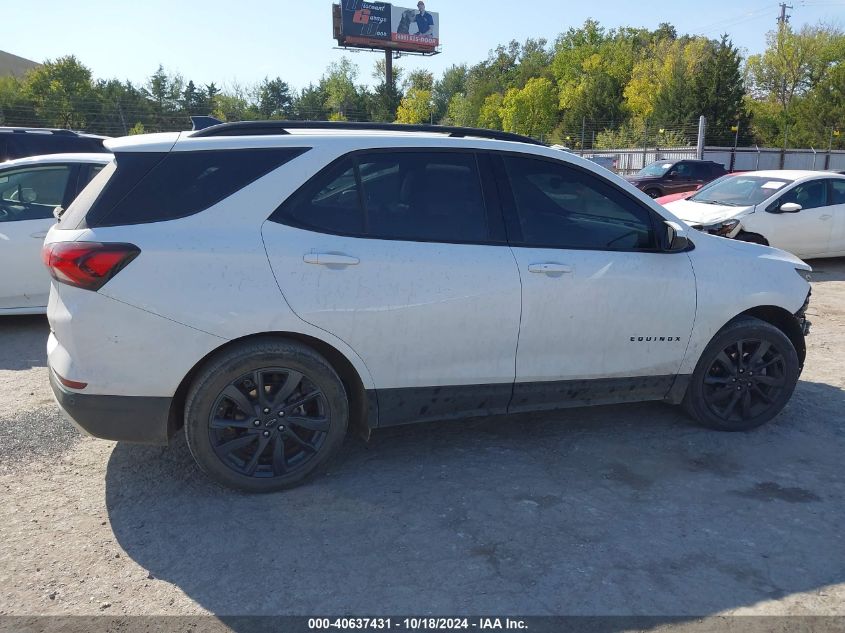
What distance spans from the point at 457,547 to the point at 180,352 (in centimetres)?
160

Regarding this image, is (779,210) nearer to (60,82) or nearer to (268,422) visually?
(268,422)

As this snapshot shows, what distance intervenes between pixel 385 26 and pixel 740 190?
74674mm

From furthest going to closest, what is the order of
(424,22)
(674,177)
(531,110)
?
(424,22) < (531,110) < (674,177)

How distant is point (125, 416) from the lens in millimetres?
3381

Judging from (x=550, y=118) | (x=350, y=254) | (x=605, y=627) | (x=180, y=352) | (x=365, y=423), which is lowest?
(x=605, y=627)

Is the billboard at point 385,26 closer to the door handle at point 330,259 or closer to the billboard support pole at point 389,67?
the billboard support pole at point 389,67

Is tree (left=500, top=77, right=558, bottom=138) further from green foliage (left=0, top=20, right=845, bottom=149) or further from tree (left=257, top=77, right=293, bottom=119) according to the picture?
tree (left=257, top=77, right=293, bottom=119)

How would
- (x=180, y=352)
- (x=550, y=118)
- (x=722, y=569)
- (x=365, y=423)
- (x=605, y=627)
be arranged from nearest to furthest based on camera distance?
(x=605, y=627) → (x=722, y=569) → (x=180, y=352) → (x=365, y=423) → (x=550, y=118)

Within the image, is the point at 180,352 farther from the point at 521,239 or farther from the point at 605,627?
the point at 605,627

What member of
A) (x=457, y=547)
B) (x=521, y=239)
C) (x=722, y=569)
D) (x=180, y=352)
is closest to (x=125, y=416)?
(x=180, y=352)

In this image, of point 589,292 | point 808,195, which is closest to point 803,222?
point 808,195

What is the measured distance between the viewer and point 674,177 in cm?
2184

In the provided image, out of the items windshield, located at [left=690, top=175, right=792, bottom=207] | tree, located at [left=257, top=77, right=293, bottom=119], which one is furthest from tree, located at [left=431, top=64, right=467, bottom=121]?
windshield, located at [left=690, top=175, right=792, bottom=207]

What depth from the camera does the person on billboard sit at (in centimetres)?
8038
